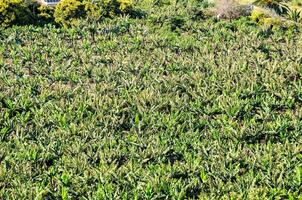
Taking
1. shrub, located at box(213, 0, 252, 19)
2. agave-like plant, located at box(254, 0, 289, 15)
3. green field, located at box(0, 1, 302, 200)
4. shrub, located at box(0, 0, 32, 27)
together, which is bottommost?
green field, located at box(0, 1, 302, 200)

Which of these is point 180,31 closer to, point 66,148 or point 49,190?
point 66,148

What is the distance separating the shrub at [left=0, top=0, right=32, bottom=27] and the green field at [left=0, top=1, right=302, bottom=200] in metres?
0.97

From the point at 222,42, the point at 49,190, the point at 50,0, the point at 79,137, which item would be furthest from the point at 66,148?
the point at 50,0

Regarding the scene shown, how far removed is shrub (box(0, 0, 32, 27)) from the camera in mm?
23094

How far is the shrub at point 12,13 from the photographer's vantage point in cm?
2309

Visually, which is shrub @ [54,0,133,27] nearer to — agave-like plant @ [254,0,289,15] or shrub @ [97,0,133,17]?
shrub @ [97,0,133,17]

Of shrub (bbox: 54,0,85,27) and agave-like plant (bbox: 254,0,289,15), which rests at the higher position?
agave-like plant (bbox: 254,0,289,15)

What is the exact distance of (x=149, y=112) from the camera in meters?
14.9

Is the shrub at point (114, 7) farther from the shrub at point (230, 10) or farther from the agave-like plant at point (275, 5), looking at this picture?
the agave-like plant at point (275, 5)

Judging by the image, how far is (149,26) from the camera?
24.4m

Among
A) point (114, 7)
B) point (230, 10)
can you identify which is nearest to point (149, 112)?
point (114, 7)

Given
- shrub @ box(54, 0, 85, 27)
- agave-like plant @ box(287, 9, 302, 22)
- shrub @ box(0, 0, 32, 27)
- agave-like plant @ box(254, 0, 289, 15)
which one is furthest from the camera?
agave-like plant @ box(254, 0, 289, 15)

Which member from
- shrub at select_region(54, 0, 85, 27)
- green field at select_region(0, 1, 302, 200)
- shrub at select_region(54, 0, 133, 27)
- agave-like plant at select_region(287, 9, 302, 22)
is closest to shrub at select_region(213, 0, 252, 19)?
green field at select_region(0, 1, 302, 200)

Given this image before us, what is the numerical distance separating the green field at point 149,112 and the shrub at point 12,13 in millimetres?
965
